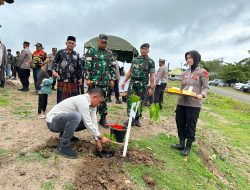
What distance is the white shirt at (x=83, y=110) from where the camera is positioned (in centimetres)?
493

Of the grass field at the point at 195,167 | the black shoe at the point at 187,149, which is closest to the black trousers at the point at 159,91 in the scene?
the grass field at the point at 195,167

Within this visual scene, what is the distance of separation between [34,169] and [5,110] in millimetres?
4662

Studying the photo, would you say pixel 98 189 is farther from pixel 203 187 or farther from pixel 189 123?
pixel 189 123

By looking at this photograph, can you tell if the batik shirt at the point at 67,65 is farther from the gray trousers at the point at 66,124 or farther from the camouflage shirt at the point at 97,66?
the gray trousers at the point at 66,124

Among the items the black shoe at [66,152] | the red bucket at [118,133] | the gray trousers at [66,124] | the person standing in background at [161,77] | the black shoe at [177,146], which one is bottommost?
the black shoe at [177,146]

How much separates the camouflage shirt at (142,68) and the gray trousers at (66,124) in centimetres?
287

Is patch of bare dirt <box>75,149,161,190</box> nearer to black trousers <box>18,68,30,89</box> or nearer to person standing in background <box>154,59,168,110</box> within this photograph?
person standing in background <box>154,59,168,110</box>

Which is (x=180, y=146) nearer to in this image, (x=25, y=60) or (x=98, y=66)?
(x=98, y=66)

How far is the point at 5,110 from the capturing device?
28.8ft

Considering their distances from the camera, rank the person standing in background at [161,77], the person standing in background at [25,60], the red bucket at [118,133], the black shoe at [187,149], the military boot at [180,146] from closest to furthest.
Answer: the red bucket at [118,133] < the black shoe at [187,149] < the military boot at [180,146] < the person standing in background at [161,77] < the person standing in background at [25,60]

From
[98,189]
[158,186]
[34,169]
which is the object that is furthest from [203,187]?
[34,169]

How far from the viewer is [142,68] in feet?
24.9

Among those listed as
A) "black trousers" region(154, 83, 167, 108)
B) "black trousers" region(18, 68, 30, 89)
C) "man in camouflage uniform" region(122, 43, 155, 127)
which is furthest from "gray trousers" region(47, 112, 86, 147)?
"black trousers" region(18, 68, 30, 89)

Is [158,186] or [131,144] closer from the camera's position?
[158,186]
